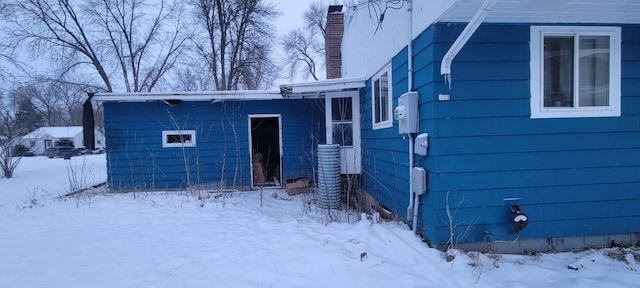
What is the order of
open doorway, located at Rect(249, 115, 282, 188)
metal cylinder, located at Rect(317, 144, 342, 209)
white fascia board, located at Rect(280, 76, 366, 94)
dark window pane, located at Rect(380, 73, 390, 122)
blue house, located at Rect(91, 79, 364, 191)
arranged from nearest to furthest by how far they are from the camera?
dark window pane, located at Rect(380, 73, 390, 122) → white fascia board, located at Rect(280, 76, 366, 94) → metal cylinder, located at Rect(317, 144, 342, 209) → blue house, located at Rect(91, 79, 364, 191) → open doorway, located at Rect(249, 115, 282, 188)

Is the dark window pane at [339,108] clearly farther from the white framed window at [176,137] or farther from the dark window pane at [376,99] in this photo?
the white framed window at [176,137]

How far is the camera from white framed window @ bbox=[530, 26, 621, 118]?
337 centimetres

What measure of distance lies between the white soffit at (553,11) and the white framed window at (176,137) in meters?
7.03

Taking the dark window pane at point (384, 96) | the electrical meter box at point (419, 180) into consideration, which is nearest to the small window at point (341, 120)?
the dark window pane at point (384, 96)

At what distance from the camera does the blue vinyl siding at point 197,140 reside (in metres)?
8.30

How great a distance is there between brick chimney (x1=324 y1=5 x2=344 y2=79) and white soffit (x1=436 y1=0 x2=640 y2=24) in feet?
27.5

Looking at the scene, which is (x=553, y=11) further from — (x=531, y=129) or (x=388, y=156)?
(x=388, y=156)

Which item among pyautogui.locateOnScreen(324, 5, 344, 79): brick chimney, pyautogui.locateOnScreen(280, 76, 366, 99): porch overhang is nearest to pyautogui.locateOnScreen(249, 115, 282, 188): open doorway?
pyautogui.locateOnScreen(324, 5, 344, 79): brick chimney

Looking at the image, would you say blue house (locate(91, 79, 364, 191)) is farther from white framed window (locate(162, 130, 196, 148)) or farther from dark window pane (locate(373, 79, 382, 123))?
→ dark window pane (locate(373, 79, 382, 123))

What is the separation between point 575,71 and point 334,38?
8.75 meters

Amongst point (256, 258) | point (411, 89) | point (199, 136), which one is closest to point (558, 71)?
point (411, 89)

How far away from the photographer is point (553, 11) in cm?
315

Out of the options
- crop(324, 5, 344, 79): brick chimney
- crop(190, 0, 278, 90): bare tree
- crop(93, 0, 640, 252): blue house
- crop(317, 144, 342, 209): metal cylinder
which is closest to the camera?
crop(93, 0, 640, 252): blue house

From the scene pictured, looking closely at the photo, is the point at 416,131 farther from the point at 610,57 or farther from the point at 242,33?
the point at 242,33
